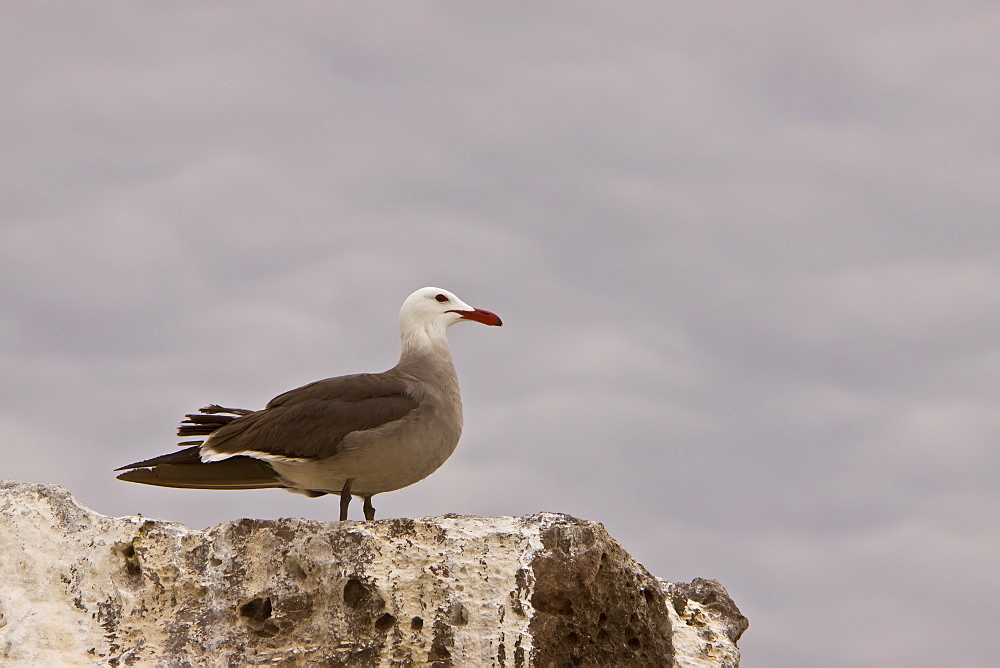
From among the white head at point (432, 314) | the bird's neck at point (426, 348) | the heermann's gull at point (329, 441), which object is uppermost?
the white head at point (432, 314)

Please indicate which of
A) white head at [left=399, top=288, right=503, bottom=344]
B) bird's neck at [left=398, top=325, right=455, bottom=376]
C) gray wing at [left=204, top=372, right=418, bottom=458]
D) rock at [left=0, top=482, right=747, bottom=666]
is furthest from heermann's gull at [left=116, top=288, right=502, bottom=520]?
rock at [left=0, top=482, right=747, bottom=666]

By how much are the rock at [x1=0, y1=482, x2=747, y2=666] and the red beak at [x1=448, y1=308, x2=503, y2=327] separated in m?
4.20

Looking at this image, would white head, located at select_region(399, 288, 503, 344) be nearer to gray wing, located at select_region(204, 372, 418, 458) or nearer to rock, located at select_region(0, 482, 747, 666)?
gray wing, located at select_region(204, 372, 418, 458)

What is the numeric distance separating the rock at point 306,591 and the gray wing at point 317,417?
7.70ft

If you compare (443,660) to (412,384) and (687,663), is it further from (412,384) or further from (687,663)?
(412,384)

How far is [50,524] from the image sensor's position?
6535mm

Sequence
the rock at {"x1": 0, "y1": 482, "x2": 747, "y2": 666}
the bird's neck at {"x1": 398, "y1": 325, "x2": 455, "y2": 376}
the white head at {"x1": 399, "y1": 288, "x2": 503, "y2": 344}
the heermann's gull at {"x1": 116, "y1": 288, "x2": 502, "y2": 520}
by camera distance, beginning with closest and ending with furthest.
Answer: the rock at {"x1": 0, "y1": 482, "x2": 747, "y2": 666} < the heermann's gull at {"x1": 116, "y1": 288, "x2": 502, "y2": 520} < the bird's neck at {"x1": 398, "y1": 325, "x2": 455, "y2": 376} < the white head at {"x1": 399, "y1": 288, "x2": 503, "y2": 344}

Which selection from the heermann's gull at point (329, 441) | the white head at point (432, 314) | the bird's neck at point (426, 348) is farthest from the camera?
the white head at point (432, 314)

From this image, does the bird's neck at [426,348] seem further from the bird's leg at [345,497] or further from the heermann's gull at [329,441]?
the bird's leg at [345,497]

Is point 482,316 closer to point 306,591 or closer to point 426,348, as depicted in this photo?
point 426,348

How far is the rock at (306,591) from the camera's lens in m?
6.23

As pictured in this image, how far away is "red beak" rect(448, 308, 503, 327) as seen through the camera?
1064 centimetres

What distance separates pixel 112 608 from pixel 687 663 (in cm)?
338

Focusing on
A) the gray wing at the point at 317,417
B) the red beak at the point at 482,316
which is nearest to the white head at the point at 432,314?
the red beak at the point at 482,316
